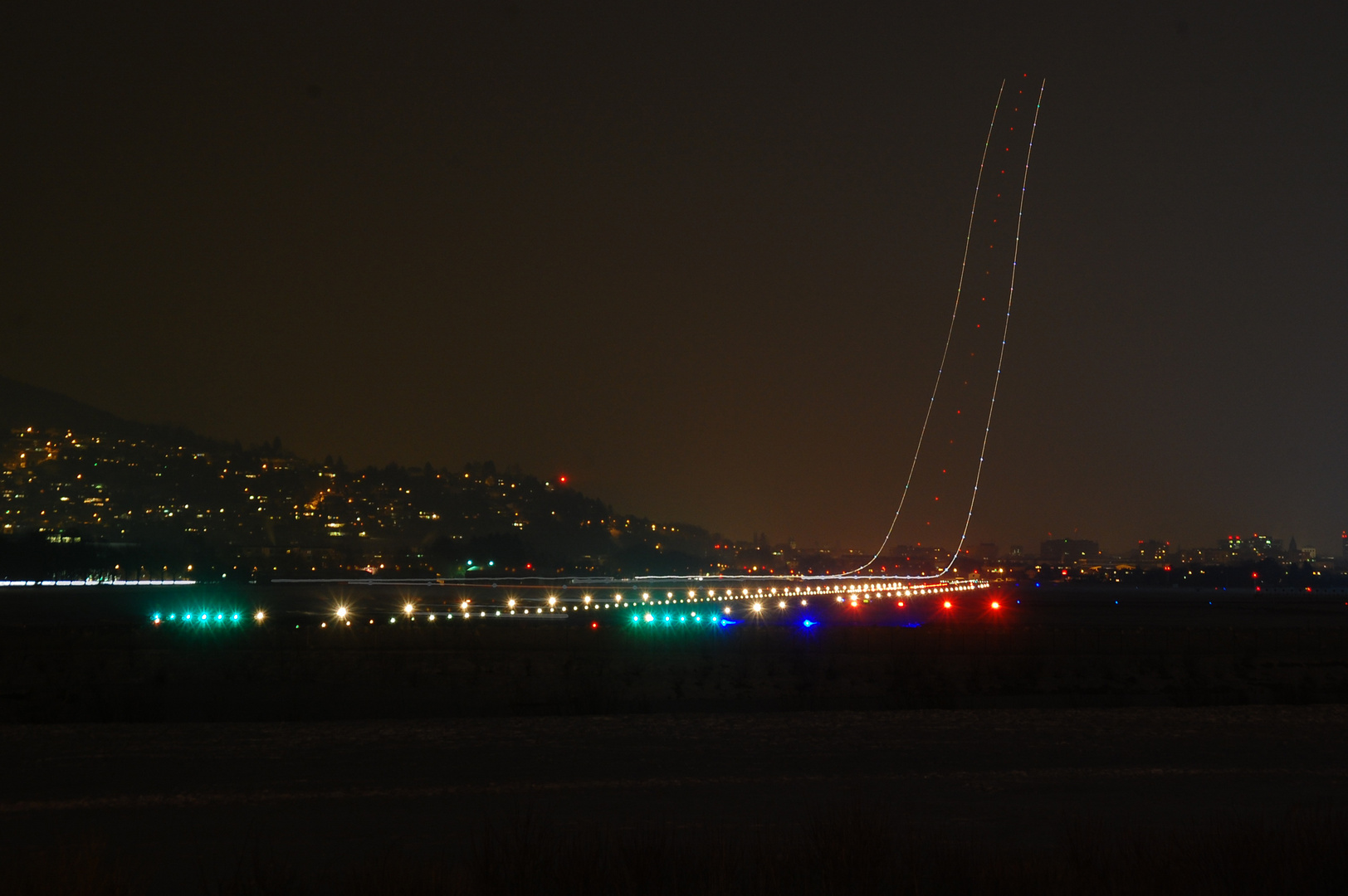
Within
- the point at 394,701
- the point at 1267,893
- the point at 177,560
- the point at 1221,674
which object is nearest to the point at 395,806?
the point at 1267,893

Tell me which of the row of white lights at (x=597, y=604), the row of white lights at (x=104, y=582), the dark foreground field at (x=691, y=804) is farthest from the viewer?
the row of white lights at (x=104, y=582)

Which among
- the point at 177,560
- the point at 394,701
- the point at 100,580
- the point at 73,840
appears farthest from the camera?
the point at 177,560

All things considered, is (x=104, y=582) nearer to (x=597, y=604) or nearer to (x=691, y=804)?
(x=597, y=604)

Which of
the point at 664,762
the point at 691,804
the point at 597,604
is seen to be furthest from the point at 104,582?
the point at 691,804

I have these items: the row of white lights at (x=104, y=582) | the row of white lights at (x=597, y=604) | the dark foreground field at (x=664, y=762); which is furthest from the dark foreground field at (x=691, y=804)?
the row of white lights at (x=104, y=582)

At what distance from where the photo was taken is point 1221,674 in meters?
27.2

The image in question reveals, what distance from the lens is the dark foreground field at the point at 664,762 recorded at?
8.50m

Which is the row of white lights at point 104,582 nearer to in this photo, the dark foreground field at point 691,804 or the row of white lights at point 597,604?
the row of white lights at point 597,604

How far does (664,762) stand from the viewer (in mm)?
14328

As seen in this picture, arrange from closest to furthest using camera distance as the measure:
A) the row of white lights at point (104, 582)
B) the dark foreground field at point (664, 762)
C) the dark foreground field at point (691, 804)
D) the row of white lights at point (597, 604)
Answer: the dark foreground field at point (691, 804)
the dark foreground field at point (664, 762)
the row of white lights at point (597, 604)
the row of white lights at point (104, 582)

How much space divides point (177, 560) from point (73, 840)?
103589mm

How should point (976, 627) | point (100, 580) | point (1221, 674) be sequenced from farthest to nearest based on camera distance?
point (100, 580) → point (976, 627) → point (1221, 674)

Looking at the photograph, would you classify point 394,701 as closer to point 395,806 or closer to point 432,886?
point 395,806

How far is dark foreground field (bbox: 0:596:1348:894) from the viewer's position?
27.9ft
